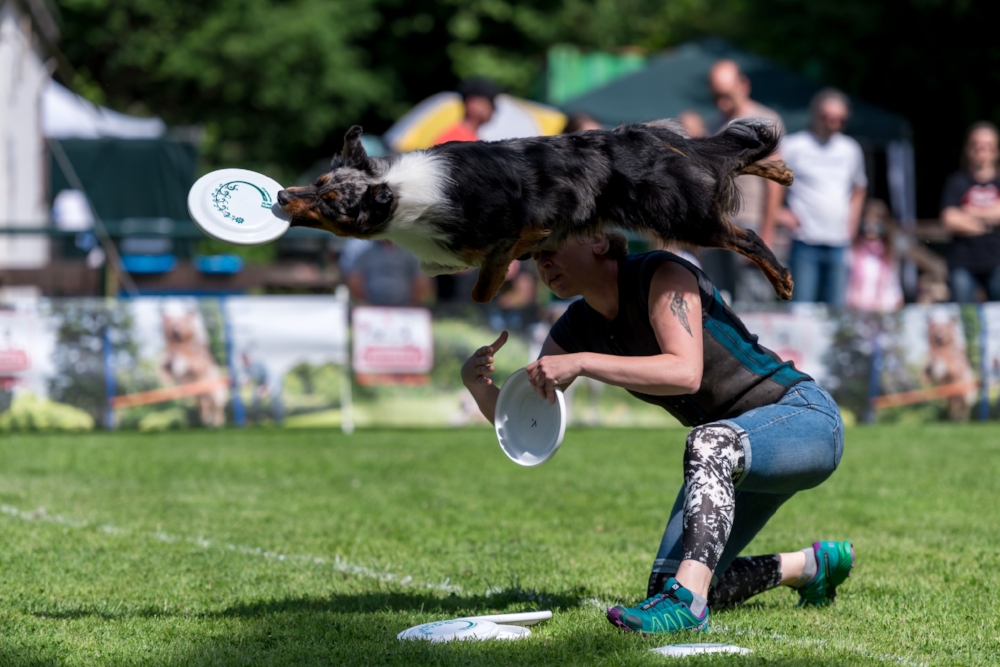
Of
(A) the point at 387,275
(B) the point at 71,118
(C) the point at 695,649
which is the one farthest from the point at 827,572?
(B) the point at 71,118

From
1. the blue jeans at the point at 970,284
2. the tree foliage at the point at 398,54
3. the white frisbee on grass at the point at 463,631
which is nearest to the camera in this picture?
the white frisbee on grass at the point at 463,631

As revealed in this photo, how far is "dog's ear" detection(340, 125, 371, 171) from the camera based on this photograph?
11.3ft

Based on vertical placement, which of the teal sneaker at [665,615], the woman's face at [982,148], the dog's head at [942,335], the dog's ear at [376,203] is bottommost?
the teal sneaker at [665,615]

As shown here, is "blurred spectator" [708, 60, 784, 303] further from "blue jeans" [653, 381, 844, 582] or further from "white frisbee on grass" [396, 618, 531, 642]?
"white frisbee on grass" [396, 618, 531, 642]

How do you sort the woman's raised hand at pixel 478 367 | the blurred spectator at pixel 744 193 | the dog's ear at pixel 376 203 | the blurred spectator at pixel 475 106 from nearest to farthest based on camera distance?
the dog's ear at pixel 376 203 < the woman's raised hand at pixel 478 367 < the blurred spectator at pixel 744 193 < the blurred spectator at pixel 475 106

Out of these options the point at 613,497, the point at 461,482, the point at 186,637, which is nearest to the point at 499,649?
the point at 186,637

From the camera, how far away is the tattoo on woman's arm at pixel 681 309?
12.2ft

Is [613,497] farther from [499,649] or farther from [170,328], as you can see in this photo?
[170,328]

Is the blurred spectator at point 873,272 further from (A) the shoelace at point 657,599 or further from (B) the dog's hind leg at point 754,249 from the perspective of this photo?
(A) the shoelace at point 657,599

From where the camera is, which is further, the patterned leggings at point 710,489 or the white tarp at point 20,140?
the white tarp at point 20,140

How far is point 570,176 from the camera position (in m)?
3.50

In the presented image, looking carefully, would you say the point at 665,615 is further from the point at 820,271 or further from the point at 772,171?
the point at 820,271

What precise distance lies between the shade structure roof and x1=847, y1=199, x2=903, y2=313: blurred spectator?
12.1ft

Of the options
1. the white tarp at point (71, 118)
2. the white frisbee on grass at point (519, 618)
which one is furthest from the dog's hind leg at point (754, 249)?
the white tarp at point (71, 118)
